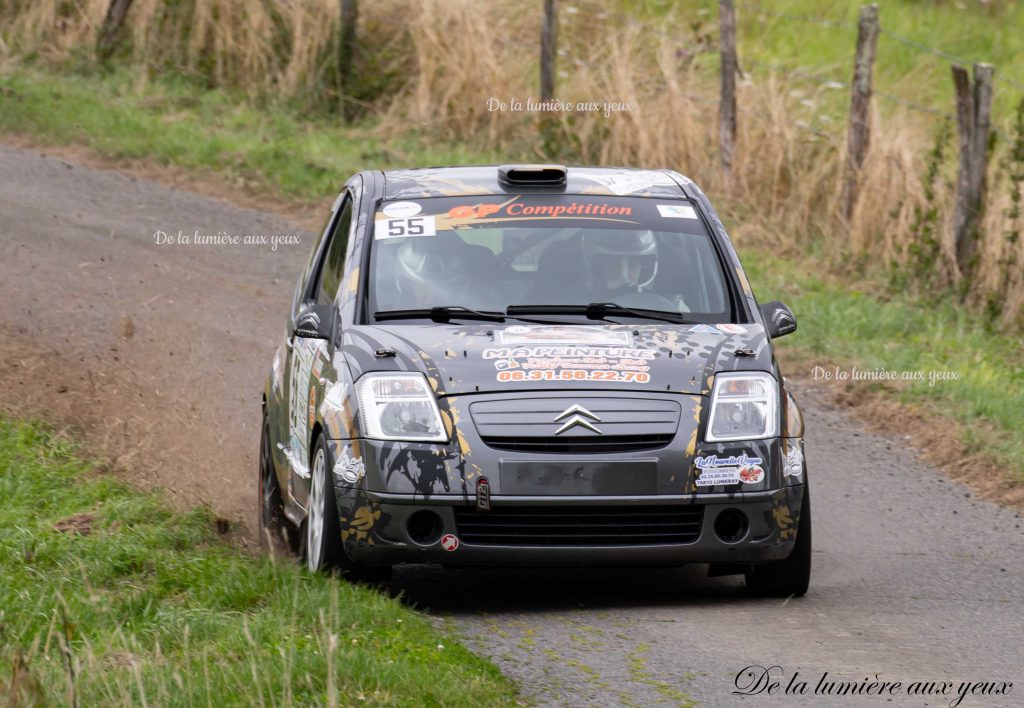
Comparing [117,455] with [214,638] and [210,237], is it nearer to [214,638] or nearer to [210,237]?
[214,638]

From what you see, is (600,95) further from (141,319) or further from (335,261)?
(335,261)

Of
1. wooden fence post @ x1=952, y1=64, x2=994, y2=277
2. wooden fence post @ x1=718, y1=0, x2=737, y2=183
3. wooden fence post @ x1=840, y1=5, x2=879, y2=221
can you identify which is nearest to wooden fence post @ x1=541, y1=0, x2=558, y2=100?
wooden fence post @ x1=718, y1=0, x2=737, y2=183

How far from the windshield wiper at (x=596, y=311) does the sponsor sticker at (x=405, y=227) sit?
62 centimetres

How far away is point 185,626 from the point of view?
17.5 feet

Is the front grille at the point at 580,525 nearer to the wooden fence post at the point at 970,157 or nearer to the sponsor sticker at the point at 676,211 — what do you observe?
the sponsor sticker at the point at 676,211

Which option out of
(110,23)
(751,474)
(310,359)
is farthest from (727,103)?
(751,474)

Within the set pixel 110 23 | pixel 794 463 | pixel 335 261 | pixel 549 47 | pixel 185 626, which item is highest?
pixel 110 23

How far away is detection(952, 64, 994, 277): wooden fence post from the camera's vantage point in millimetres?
13609

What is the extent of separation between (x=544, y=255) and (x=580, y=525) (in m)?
1.50

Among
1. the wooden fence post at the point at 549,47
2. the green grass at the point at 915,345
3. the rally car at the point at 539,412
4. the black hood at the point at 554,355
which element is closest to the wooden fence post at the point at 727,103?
the green grass at the point at 915,345

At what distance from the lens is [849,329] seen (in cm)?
1312

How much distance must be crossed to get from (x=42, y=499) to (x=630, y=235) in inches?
118

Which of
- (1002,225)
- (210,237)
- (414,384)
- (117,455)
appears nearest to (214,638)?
(414,384)

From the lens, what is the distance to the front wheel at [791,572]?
687 cm
